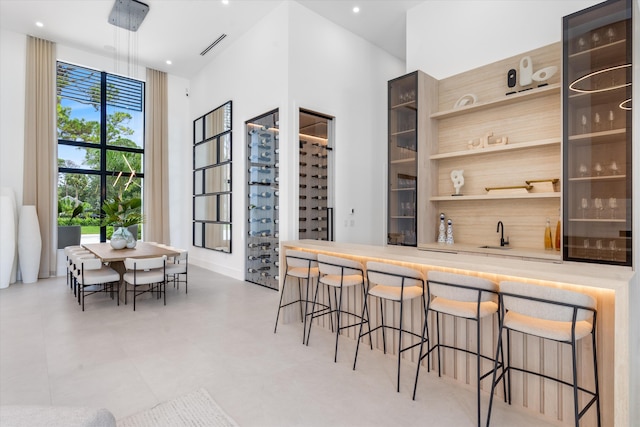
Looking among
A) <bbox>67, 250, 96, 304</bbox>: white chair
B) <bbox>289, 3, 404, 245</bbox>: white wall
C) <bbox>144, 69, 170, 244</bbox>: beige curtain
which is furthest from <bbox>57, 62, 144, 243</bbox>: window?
<bbox>289, 3, 404, 245</bbox>: white wall

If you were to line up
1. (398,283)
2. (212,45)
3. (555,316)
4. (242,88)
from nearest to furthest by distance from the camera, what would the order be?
(555,316) → (398,283) → (242,88) → (212,45)

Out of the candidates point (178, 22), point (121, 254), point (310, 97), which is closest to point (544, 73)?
point (310, 97)

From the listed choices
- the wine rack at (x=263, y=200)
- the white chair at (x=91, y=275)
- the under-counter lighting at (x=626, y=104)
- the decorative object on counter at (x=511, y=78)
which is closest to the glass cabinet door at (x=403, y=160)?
the decorative object on counter at (x=511, y=78)

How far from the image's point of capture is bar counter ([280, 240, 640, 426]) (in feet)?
5.68

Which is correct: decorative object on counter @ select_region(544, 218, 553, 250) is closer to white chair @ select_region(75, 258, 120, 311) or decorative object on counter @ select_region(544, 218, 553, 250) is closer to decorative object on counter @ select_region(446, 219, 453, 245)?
decorative object on counter @ select_region(446, 219, 453, 245)

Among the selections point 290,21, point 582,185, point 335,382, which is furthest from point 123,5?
point 582,185

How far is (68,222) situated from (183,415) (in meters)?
6.34

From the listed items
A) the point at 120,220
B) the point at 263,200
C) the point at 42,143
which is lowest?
Answer: the point at 120,220

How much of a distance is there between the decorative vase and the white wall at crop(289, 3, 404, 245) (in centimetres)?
285

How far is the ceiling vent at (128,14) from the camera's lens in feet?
17.2

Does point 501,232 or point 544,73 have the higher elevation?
point 544,73

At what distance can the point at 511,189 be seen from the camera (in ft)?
12.3

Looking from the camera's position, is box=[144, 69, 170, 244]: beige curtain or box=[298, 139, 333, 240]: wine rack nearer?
box=[298, 139, 333, 240]: wine rack

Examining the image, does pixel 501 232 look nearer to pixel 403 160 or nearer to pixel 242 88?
pixel 403 160
